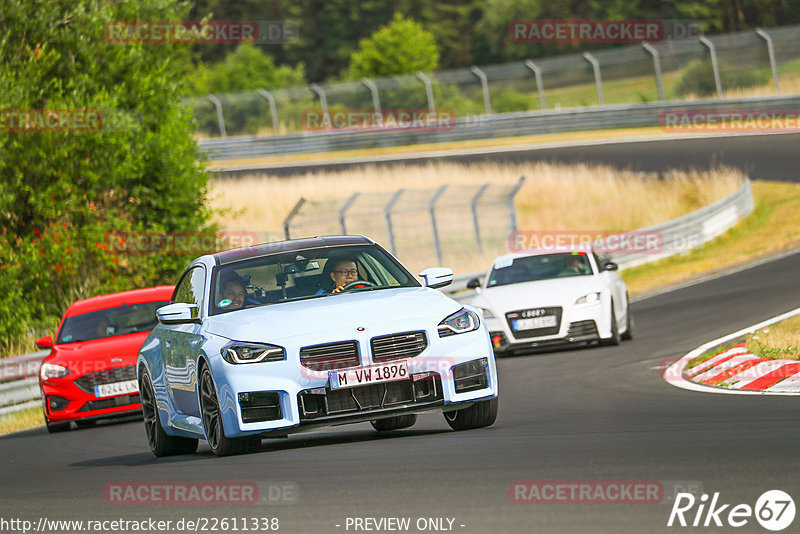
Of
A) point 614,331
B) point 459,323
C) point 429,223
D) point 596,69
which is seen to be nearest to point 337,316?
point 459,323

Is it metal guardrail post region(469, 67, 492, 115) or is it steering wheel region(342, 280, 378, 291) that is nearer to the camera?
steering wheel region(342, 280, 378, 291)

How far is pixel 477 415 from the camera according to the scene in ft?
32.1

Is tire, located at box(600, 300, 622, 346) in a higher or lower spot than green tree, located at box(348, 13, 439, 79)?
lower

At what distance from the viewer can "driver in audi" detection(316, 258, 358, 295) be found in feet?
32.8

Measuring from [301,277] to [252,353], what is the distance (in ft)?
3.76

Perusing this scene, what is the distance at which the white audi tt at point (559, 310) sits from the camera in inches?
675

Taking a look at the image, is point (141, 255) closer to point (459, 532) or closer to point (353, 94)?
point (459, 532)

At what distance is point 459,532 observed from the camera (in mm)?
6020

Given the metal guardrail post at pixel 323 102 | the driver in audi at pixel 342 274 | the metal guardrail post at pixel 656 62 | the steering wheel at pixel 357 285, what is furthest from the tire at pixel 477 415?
the metal guardrail post at pixel 323 102

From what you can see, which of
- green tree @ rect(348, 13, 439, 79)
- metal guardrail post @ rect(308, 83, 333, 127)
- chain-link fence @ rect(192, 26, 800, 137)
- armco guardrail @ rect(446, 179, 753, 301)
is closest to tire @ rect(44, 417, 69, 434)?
armco guardrail @ rect(446, 179, 753, 301)

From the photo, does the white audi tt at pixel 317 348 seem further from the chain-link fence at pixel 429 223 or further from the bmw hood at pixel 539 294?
the chain-link fence at pixel 429 223

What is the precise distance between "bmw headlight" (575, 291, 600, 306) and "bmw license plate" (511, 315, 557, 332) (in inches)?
14.7

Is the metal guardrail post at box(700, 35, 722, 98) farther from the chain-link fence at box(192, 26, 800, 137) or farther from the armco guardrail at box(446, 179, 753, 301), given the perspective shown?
the armco guardrail at box(446, 179, 753, 301)

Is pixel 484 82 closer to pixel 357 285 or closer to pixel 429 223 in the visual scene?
pixel 429 223
